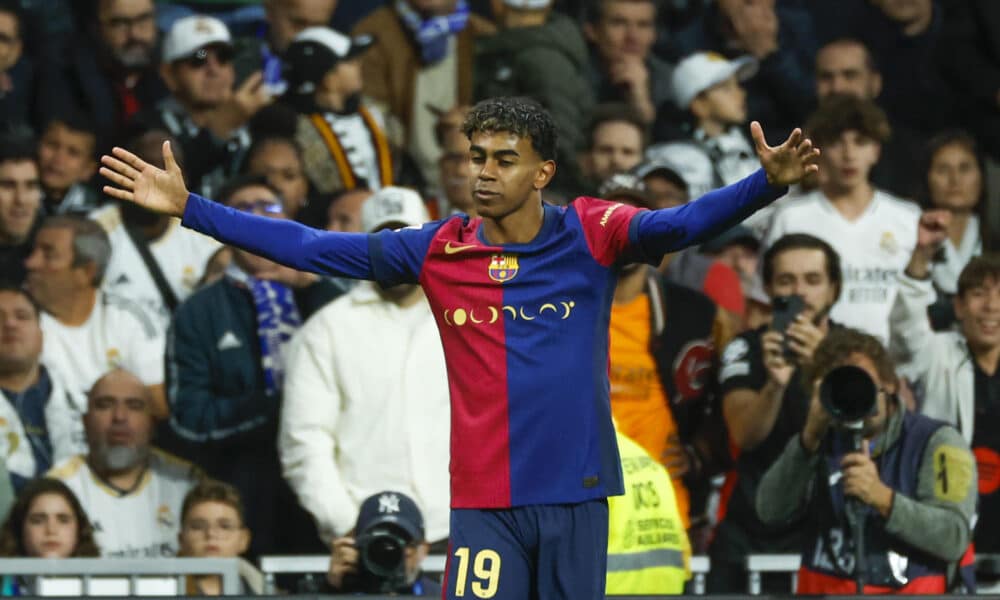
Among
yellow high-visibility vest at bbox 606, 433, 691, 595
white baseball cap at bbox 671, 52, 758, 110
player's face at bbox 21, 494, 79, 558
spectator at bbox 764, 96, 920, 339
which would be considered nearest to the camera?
yellow high-visibility vest at bbox 606, 433, 691, 595

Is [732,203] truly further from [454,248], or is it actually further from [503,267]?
[454,248]

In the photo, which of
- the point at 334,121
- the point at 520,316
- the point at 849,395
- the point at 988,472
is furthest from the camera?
the point at 334,121

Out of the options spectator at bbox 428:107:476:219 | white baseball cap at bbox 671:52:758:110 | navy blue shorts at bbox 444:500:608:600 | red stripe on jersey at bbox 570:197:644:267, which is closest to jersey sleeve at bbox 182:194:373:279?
red stripe on jersey at bbox 570:197:644:267

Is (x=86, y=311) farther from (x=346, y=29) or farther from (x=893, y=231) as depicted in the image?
(x=893, y=231)

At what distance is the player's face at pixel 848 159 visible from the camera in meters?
8.57

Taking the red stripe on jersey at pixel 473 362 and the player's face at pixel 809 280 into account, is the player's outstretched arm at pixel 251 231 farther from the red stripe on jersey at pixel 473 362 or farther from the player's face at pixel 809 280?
the player's face at pixel 809 280

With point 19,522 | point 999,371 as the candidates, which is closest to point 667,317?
point 999,371

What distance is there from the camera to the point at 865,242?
8.47 m

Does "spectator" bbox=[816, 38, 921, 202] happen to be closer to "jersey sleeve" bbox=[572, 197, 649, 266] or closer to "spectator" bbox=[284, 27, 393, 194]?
"spectator" bbox=[284, 27, 393, 194]

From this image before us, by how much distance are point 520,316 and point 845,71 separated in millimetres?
4995

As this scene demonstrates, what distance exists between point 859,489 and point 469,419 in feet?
6.63

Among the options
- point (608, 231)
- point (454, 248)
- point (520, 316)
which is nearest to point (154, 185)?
point (454, 248)

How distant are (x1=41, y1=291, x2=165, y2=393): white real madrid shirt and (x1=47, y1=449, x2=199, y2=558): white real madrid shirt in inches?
21.0

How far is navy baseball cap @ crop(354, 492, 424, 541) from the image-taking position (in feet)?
20.1
